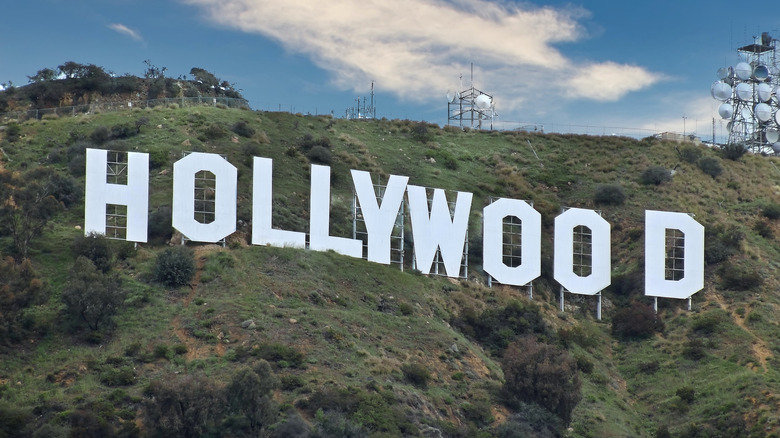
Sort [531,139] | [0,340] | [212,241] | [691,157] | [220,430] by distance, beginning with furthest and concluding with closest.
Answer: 1. [531,139]
2. [691,157]
3. [212,241]
4. [0,340]
5. [220,430]

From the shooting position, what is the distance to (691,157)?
82.5m

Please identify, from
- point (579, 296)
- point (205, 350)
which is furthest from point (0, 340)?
point (579, 296)

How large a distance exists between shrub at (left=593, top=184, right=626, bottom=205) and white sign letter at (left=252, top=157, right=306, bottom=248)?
24.1 metres

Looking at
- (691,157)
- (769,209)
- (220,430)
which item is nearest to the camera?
(220,430)

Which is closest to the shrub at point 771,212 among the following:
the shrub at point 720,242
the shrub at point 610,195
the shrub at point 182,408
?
the shrub at point 720,242

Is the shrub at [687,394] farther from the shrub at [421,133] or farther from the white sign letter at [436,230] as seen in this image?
the shrub at [421,133]

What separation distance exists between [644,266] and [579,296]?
4.17 m

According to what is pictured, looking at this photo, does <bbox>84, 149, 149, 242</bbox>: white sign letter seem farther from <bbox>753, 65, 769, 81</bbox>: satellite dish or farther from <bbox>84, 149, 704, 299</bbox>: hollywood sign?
<bbox>753, 65, 769, 81</bbox>: satellite dish

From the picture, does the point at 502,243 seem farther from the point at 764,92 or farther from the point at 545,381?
the point at 764,92

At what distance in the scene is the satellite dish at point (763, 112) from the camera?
9194 cm

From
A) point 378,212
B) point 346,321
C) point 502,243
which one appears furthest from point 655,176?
point 346,321

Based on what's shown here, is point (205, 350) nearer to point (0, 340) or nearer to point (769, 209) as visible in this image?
point (0, 340)

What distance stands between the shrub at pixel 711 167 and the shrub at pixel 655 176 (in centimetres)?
429

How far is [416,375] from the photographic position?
50250 mm
